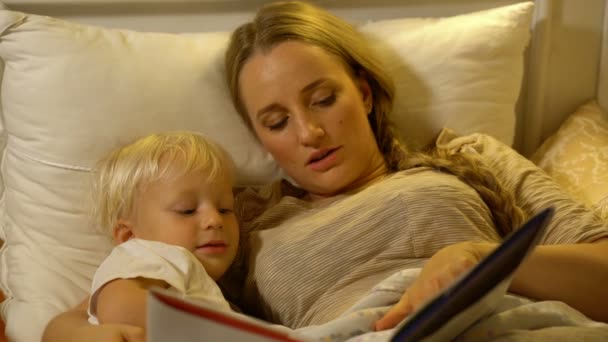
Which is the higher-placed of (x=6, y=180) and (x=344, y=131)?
(x=344, y=131)

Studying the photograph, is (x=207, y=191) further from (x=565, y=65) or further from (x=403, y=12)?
(x=565, y=65)

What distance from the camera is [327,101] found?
118 cm

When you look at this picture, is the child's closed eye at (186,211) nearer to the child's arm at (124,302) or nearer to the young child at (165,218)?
the young child at (165,218)

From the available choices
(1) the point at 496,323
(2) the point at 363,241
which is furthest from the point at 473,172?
(1) the point at 496,323

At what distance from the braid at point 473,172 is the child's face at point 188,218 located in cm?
35

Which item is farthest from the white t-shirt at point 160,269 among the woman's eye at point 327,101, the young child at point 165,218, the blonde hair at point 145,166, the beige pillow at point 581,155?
the beige pillow at point 581,155

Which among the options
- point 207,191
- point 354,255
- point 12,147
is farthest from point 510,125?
point 12,147

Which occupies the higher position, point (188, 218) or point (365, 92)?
point (365, 92)

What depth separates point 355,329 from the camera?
0.87 meters

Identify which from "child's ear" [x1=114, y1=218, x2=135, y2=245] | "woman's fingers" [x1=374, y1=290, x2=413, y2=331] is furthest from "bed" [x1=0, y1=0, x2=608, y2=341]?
"woman's fingers" [x1=374, y1=290, x2=413, y2=331]

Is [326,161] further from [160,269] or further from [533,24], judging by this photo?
[533,24]

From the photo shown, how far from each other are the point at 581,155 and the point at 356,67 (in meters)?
0.52

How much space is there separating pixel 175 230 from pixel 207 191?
0.28 feet

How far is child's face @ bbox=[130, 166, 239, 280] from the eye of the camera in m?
1.05
